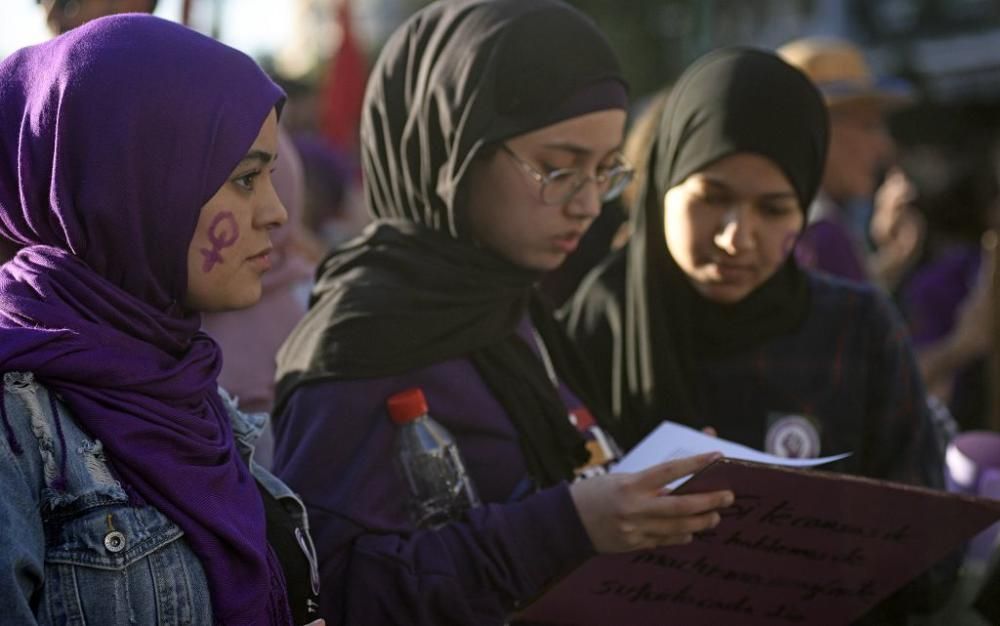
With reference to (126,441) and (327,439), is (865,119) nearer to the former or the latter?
(327,439)

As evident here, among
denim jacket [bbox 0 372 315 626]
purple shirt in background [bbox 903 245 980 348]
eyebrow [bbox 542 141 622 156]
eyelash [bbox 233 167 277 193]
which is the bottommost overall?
purple shirt in background [bbox 903 245 980 348]

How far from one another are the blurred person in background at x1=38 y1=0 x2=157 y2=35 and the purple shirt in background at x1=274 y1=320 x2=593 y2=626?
1124mm

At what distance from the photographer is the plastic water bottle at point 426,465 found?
228cm

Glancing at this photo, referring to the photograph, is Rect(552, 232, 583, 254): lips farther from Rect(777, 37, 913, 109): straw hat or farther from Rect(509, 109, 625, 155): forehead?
Rect(777, 37, 913, 109): straw hat

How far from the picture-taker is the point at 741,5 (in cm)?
2494

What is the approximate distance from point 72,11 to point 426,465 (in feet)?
4.66

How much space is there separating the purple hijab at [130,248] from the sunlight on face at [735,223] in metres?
1.36

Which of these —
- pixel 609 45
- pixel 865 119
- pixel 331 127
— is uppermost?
pixel 609 45

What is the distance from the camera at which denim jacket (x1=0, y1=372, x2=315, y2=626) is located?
1612 millimetres

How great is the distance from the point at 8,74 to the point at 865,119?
414 centimetres

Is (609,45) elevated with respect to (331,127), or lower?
elevated

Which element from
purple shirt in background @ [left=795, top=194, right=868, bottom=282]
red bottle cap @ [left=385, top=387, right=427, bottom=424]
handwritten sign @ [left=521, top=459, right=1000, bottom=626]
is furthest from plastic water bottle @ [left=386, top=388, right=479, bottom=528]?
purple shirt in background @ [left=795, top=194, right=868, bottom=282]

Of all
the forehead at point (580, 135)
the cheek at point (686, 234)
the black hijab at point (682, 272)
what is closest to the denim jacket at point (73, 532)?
the forehead at point (580, 135)

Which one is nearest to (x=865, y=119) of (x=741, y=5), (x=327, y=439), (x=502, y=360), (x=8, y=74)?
(x=502, y=360)
